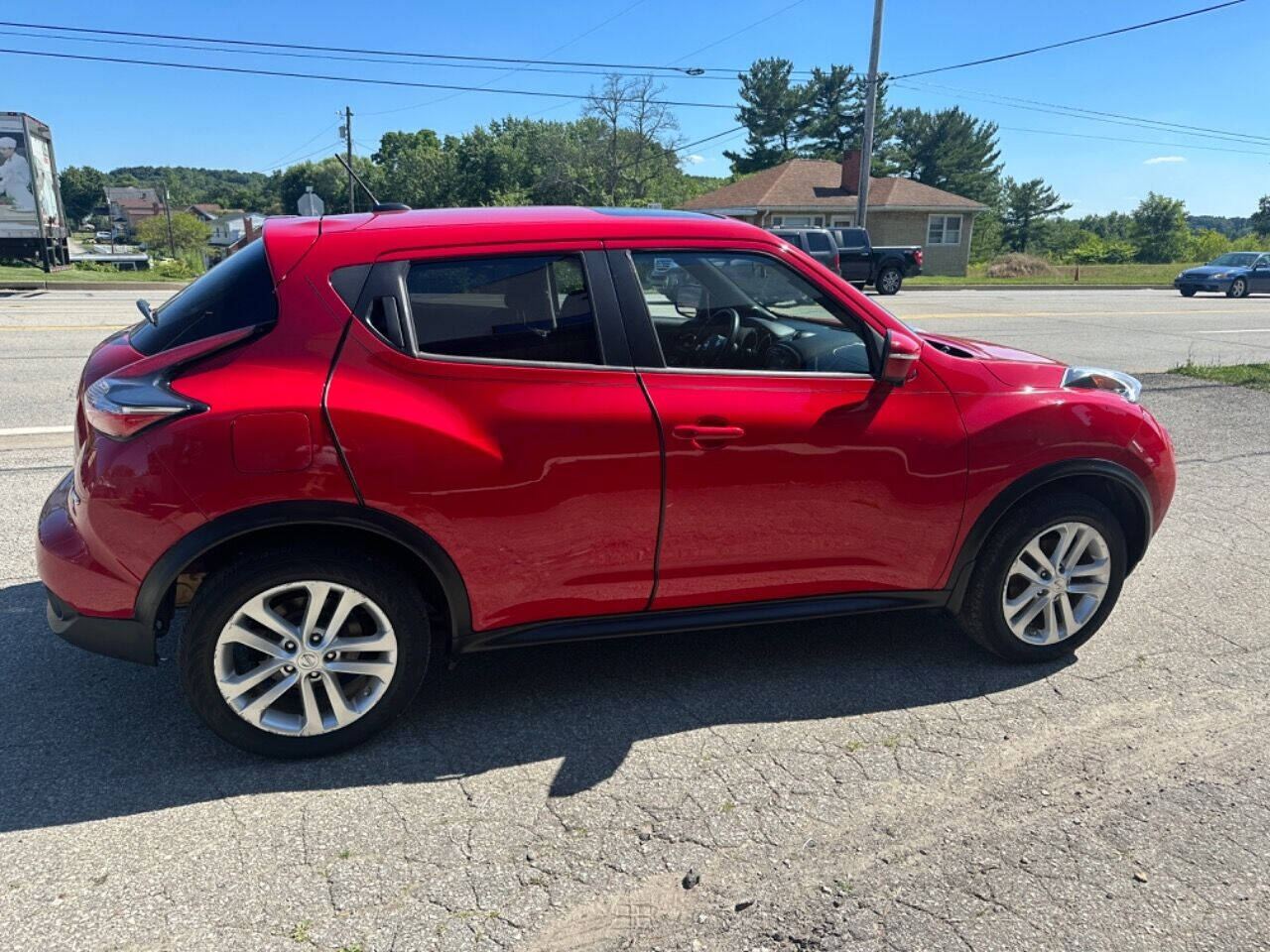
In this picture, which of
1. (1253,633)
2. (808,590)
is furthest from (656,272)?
(1253,633)

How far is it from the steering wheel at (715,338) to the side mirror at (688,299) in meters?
0.06

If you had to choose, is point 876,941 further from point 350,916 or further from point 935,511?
point 935,511

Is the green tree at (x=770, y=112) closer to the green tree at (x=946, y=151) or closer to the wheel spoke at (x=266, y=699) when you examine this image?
the green tree at (x=946, y=151)

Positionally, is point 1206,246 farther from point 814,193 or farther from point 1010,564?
point 1010,564

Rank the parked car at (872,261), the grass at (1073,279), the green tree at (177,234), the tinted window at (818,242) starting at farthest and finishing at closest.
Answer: the green tree at (177,234) < the grass at (1073,279) < the parked car at (872,261) < the tinted window at (818,242)

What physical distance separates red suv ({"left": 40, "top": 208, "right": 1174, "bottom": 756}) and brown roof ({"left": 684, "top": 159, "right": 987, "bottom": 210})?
40.7 m

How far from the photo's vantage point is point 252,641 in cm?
287

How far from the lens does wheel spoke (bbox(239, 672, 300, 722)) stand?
115 inches

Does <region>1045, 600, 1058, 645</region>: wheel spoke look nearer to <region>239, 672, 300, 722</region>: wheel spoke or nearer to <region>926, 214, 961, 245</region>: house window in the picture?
<region>239, 672, 300, 722</region>: wheel spoke

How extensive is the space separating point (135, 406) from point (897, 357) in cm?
244

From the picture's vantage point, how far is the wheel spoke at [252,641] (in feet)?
9.34

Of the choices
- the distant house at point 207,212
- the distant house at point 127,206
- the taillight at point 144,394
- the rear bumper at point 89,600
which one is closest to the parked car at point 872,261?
the taillight at point 144,394

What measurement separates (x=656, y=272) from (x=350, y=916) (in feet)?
7.17

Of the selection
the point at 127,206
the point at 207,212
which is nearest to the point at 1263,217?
the point at 207,212
